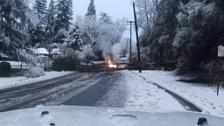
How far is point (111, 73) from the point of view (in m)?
63.0

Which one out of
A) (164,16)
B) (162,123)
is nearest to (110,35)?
(164,16)

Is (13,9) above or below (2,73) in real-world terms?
above

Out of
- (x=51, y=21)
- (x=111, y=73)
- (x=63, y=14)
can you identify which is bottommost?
(x=111, y=73)

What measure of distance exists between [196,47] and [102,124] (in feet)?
126

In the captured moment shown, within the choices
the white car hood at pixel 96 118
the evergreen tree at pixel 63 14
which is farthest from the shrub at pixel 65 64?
the white car hood at pixel 96 118

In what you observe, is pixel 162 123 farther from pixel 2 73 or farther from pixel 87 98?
pixel 2 73

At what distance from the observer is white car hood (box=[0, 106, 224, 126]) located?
14.5 ft

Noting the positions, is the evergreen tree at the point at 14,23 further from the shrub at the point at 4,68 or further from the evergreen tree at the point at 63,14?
the evergreen tree at the point at 63,14

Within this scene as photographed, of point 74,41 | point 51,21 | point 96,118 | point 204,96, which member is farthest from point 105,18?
point 96,118

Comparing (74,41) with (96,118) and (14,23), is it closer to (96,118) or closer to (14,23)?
(14,23)

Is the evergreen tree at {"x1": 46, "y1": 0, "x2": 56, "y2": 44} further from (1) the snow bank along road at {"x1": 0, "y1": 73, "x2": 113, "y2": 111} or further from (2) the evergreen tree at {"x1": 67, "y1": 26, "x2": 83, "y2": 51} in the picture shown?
(1) the snow bank along road at {"x1": 0, "y1": 73, "x2": 113, "y2": 111}

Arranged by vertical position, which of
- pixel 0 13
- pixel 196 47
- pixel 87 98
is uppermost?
pixel 0 13

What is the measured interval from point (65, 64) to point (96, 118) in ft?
236

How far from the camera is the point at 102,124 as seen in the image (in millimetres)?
4359
